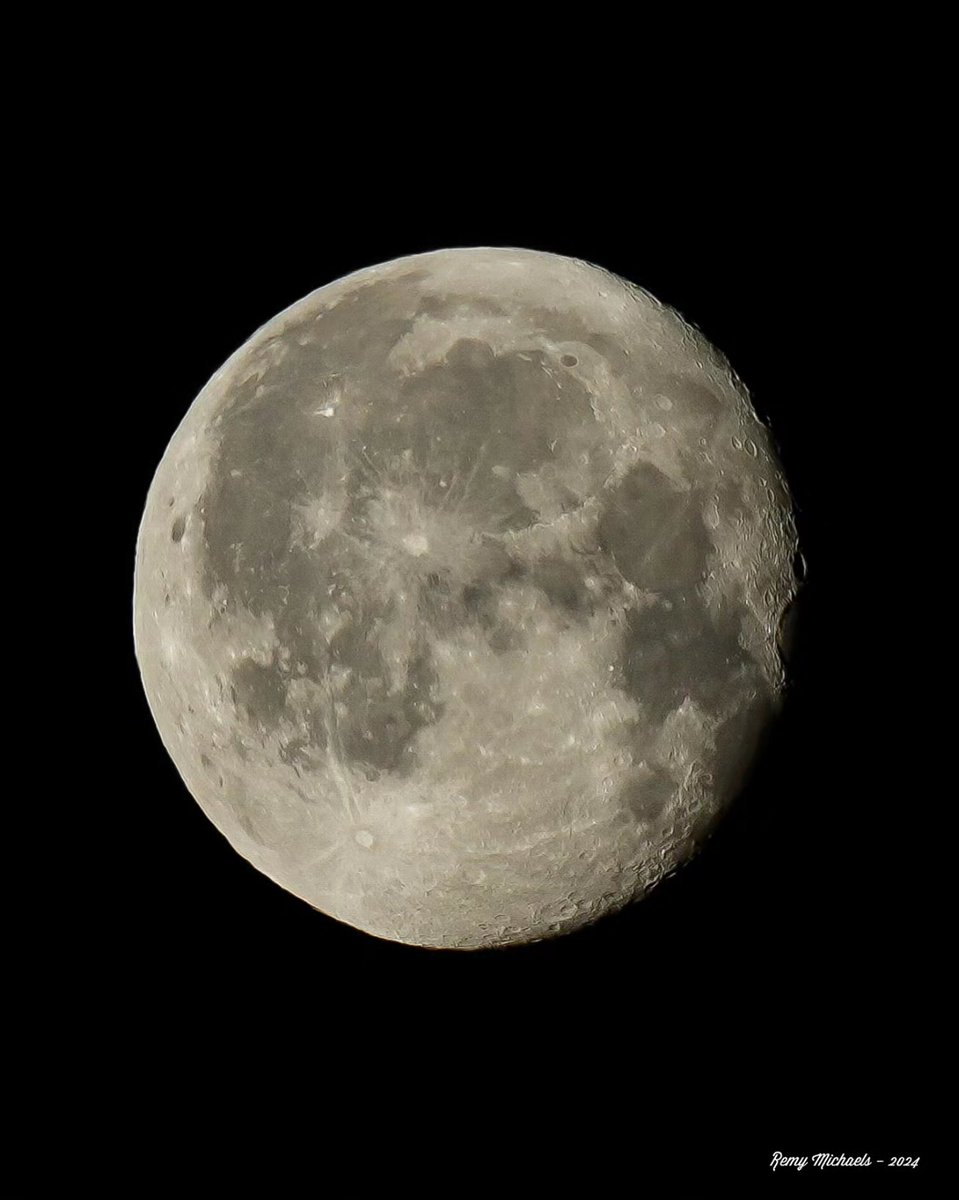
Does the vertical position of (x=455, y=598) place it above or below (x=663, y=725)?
above

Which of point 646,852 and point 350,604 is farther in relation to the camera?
point 646,852

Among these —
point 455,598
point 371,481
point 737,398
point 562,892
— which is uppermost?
point 737,398

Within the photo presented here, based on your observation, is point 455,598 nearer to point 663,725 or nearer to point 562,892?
point 663,725

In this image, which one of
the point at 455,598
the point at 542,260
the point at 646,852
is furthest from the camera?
the point at 542,260

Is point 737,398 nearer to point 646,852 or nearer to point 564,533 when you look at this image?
point 564,533

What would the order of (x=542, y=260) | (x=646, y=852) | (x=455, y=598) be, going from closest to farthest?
(x=455, y=598) → (x=646, y=852) → (x=542, y=260)

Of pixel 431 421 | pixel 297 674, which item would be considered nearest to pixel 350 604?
pixel 297 674
